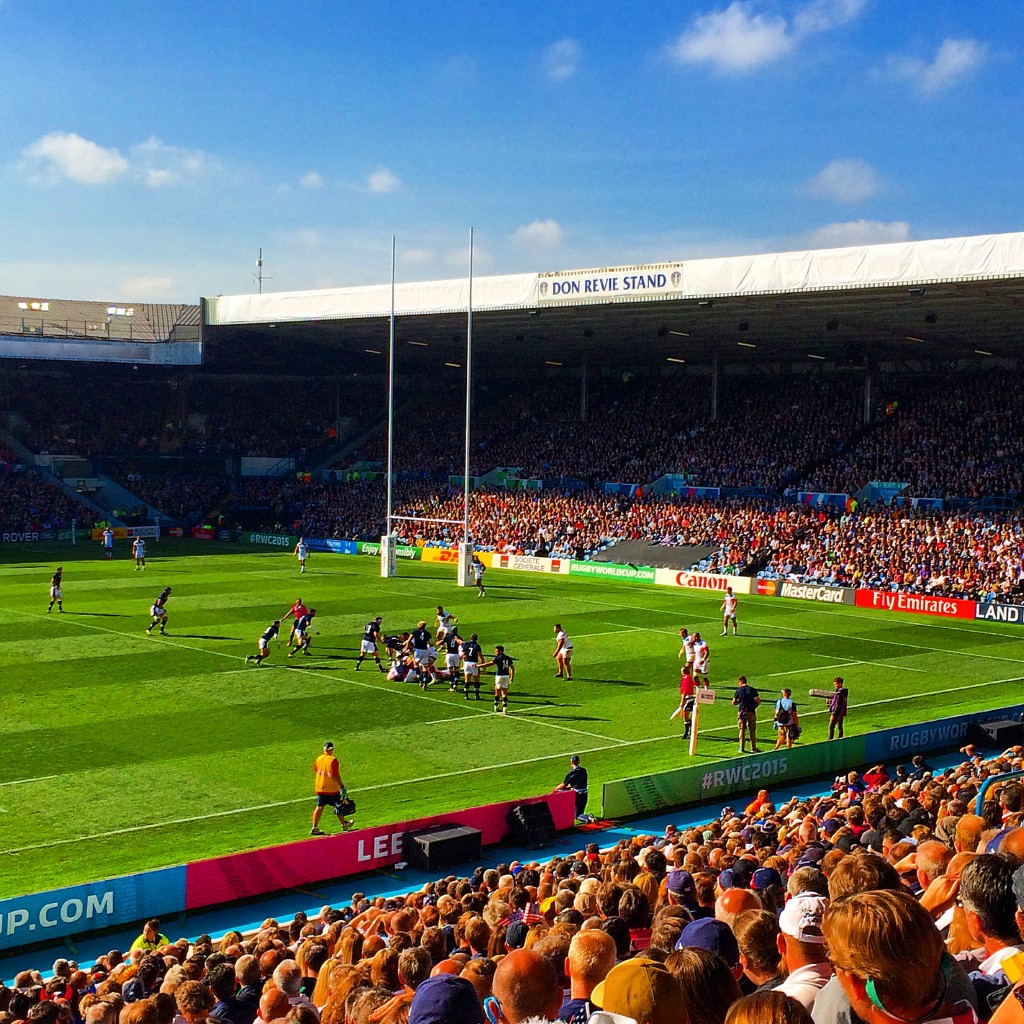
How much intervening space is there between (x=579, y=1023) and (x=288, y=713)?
75.3 feet

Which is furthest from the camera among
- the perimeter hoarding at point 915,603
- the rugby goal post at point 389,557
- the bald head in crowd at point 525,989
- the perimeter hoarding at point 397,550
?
the perimeter hoarding at point 397,550

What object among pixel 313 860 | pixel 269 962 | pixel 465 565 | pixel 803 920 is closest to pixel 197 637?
pixel 465 565

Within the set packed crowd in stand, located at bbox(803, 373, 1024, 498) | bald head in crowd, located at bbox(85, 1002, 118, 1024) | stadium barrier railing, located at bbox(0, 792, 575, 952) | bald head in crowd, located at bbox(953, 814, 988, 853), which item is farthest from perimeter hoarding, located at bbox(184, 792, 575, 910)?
packed crowd in stand, located at bbox(803, 373, 1024, 498)

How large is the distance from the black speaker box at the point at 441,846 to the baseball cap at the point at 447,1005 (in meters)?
13.8

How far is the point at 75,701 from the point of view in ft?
91.4

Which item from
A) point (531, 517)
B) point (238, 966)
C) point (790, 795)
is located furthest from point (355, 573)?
point (238, 966)

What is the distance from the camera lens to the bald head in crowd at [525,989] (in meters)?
4.86

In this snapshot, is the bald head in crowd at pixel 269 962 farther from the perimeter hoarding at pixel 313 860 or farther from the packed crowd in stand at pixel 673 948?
the perimeter hoarding at pixel 313 860

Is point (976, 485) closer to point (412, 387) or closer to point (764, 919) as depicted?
point (412, 387)

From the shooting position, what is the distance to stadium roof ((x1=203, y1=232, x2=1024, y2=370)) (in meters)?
44.2

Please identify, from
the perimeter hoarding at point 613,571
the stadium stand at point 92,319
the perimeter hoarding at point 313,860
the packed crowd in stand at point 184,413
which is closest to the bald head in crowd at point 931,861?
the perimeter hoarding at point 313,860

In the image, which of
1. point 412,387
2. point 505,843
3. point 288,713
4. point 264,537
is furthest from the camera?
point 412,387

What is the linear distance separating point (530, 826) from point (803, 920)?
1441 centimetres

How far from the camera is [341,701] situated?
94.2 feet
